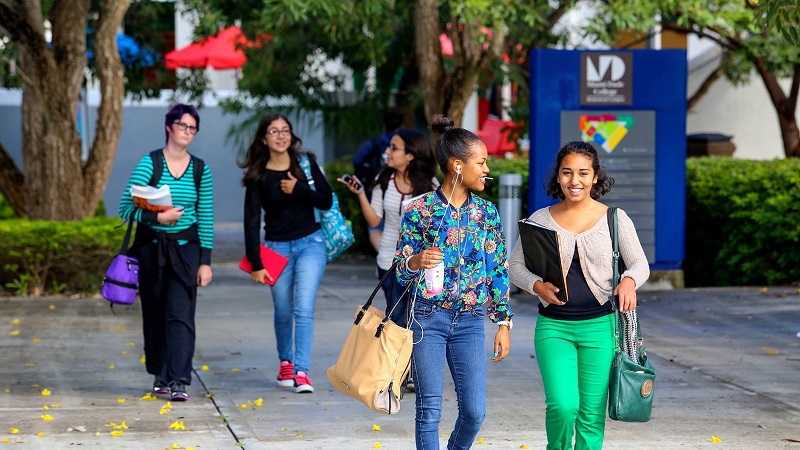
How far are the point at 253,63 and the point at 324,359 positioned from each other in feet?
32.4

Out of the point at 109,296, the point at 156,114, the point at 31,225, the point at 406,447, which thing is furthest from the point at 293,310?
the point at 156,114

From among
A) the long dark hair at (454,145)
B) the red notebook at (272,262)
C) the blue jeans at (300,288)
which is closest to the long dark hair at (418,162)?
the blue jeans at (300,288)

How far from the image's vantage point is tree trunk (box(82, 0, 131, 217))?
12.9 meters

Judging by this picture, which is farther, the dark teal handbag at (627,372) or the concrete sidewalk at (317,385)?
the concrete sidewalk at (317,385)

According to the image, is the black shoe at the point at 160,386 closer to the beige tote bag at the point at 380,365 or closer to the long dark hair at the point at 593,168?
the beige tote bag at the point at 380,365

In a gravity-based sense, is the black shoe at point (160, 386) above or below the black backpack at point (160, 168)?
below

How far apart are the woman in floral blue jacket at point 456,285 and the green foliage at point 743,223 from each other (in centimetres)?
766

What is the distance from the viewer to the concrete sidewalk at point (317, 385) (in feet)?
22.4

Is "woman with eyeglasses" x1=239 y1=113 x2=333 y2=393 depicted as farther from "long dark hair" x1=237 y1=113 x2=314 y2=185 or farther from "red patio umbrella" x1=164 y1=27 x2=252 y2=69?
"red patio umbrella" x1=164 y1=27 x2=252 y2=69

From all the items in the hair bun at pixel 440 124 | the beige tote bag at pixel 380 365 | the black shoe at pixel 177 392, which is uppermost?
the hair bun at pixel 440 124

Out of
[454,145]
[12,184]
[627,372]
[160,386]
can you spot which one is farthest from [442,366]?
[12,184]

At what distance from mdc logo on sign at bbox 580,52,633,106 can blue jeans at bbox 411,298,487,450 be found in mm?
7746

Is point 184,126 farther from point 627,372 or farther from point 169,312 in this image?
point 627,372

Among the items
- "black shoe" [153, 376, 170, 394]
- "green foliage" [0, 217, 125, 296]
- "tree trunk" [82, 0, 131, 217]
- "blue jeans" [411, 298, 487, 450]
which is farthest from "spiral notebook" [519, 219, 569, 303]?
"tree trunk" [82, 0, 131, 217]
